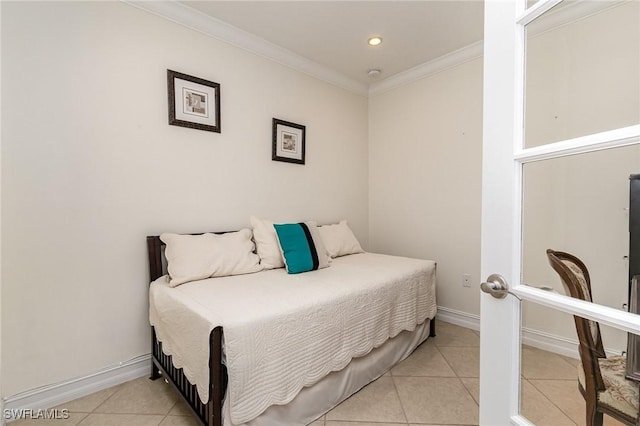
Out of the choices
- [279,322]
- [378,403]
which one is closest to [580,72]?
[279,322]

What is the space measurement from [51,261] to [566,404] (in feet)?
7.79

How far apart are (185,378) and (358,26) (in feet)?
8.81

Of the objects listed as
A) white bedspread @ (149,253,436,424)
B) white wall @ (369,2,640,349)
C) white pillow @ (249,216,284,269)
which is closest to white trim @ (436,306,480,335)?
white bedspread @ (149,253,436,424)

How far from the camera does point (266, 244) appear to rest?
2344 millimetres

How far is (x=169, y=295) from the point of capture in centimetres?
169

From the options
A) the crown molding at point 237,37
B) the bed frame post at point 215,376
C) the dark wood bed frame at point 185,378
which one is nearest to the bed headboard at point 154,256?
the dark wood bed frame at point 185,378

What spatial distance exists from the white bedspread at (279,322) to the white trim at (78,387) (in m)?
0.39

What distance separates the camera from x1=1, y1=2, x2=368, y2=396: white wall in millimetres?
1614

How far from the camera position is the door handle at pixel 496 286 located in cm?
83

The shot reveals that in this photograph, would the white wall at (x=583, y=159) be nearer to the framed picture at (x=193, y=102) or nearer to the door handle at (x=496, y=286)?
the door handle at (x=496, y=286)

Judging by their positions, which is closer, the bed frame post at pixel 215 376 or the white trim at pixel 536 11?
the white trim at pixel 536 11

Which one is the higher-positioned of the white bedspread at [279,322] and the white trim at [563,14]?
the white trim at [563,14]
